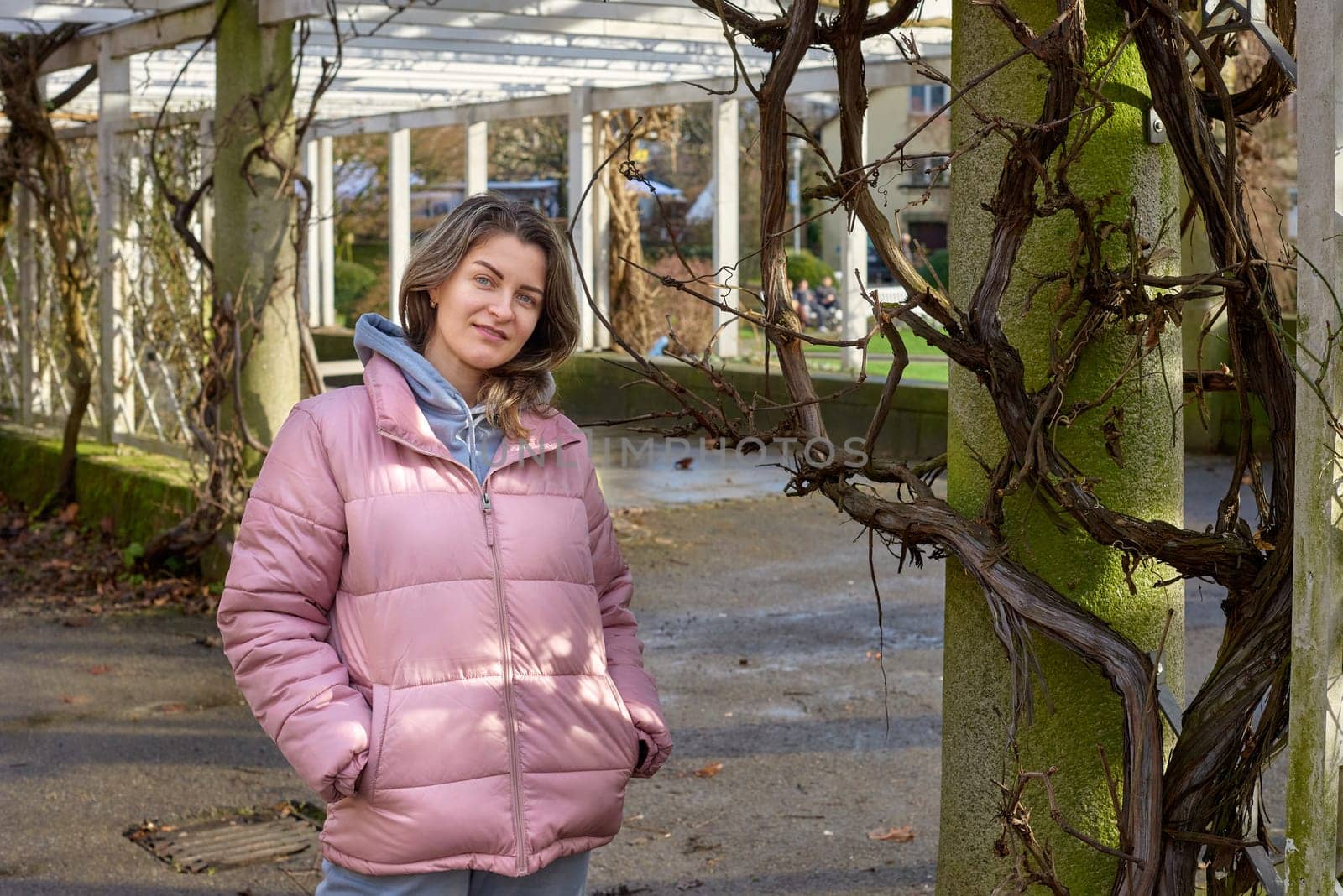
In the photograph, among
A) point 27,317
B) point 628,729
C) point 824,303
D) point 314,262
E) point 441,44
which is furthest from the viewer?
point 824,303

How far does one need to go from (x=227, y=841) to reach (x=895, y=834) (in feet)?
6.14

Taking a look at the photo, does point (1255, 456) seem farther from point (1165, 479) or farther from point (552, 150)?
point (552, 150)

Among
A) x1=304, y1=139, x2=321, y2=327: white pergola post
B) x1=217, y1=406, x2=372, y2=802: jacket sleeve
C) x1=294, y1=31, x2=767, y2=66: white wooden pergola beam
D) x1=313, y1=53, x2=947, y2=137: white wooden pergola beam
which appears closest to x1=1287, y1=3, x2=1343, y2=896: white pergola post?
x1=217, y1=406, x2=372, y2=802: jacket sleeve

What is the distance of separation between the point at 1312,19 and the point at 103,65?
8233 mm

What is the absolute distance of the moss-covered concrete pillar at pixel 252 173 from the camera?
7.17 meters

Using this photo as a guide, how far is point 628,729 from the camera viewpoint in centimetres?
259

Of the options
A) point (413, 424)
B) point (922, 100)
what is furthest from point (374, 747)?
point (922, 100)

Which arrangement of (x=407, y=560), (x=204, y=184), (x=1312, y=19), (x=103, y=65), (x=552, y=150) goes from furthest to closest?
1. (x=552, y=150)
2. (x=103, y=65)
3. (x=204, y=184)
4. (x=407, y=560)
5. (x=1312, y=19)

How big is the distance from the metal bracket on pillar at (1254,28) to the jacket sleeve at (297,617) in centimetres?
151

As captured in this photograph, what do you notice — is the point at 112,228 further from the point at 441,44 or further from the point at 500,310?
the point at 500,310

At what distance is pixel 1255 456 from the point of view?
249 centimetres

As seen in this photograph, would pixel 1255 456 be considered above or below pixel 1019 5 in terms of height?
below

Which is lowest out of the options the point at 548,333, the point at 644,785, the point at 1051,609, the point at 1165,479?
the point at 644,785

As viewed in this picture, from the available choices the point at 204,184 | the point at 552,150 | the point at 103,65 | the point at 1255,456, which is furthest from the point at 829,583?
the point at 552,150
